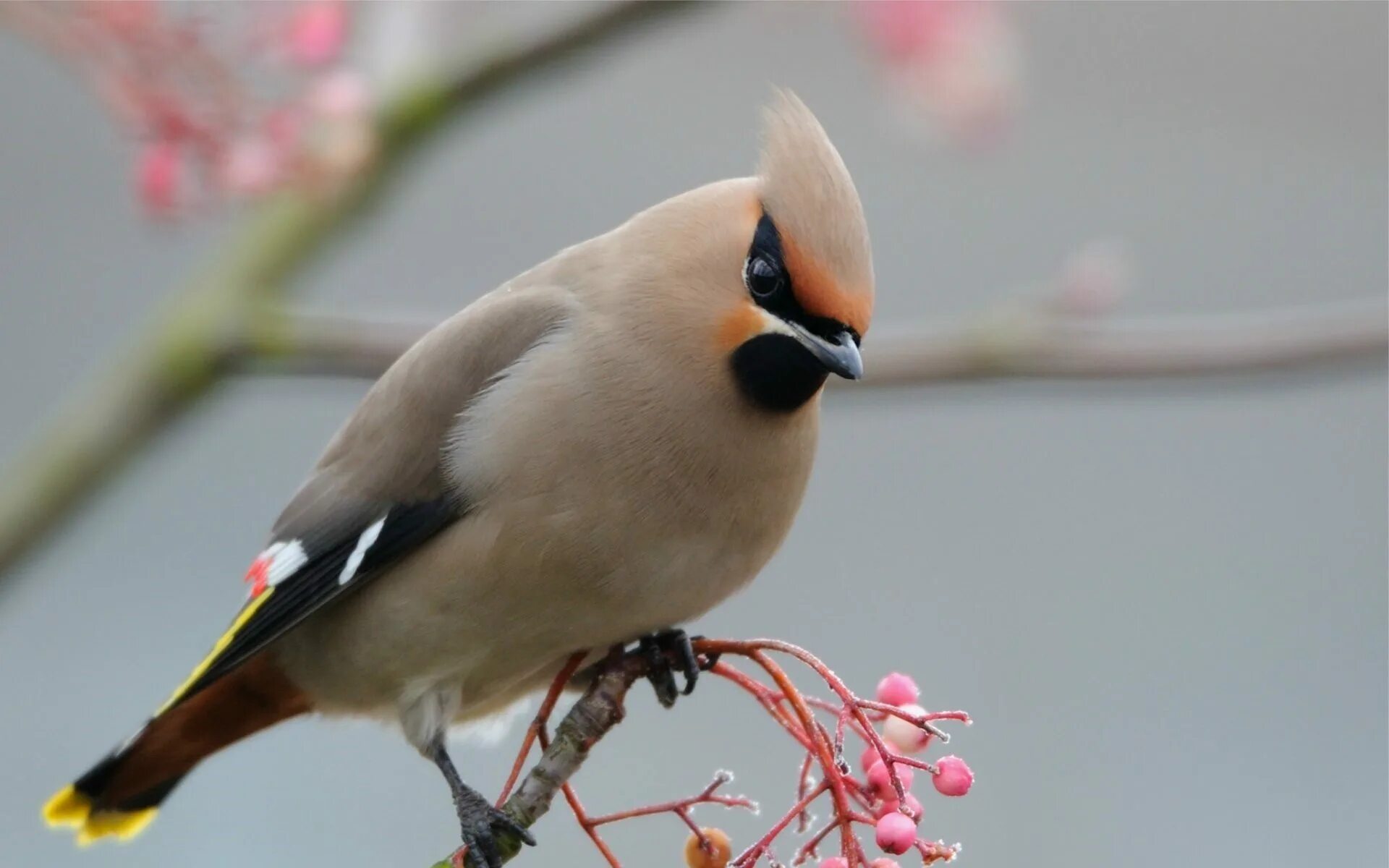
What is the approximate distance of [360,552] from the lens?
2883 mm

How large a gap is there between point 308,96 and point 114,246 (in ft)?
10.8

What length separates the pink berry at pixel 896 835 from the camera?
74.9 inches

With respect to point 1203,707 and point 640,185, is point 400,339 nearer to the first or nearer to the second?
point 1203,707

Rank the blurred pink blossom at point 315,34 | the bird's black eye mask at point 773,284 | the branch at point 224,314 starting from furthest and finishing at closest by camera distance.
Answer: the branch at point 224,314 → the blurred pink blossom at point 315,34 → the bird's black eye mask at point 773,284

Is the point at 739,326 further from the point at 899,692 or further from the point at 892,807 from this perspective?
the point at 892,807

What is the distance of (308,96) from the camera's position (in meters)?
2.56

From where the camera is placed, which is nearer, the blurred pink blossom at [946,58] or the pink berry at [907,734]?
the pink berry at [907,734]

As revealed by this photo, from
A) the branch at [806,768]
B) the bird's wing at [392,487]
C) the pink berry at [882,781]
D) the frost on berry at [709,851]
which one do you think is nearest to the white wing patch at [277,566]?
the bird's wing at [392,487]

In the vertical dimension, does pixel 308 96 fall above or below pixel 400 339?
above

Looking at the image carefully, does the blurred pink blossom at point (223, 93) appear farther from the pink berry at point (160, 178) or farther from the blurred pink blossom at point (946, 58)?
the blurred pink blossom at point (946, 58)

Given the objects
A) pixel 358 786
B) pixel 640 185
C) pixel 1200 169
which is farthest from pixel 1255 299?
pixel 358 786

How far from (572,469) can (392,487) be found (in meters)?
0.38

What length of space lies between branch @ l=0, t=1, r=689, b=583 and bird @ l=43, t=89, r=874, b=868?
0.73 ft

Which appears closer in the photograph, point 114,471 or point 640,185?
point 114,471
